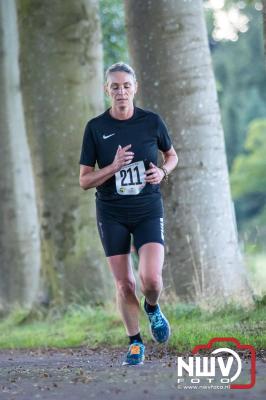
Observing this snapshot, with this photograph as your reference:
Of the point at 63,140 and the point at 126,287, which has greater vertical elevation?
the point at 63,140

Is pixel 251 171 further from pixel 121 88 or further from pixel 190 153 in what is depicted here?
pixel 121 88

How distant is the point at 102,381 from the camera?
864 centimetres

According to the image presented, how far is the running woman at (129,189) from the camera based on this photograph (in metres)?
9.83

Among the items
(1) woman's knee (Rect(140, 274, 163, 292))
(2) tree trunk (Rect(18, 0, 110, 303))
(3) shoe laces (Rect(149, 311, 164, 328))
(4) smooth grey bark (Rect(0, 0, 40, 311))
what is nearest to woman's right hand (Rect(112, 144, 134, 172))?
(1) woman's knee (Rect(140, 274, 163, 292))

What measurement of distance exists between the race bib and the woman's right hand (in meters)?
0.10

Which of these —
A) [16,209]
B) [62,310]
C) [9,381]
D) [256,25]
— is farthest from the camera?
[256,25]

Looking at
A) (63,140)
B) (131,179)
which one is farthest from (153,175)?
(63,140)

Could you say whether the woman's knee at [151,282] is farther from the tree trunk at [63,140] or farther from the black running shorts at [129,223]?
the tree trunk at [63,140]

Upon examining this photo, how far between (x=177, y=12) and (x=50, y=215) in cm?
406

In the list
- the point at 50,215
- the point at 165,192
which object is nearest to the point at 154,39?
the point at 165,192

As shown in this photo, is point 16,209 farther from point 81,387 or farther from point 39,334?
point 81,387

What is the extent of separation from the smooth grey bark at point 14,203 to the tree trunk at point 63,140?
5250 millimetres

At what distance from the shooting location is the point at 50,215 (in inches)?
712

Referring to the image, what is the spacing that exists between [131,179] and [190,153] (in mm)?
5541
